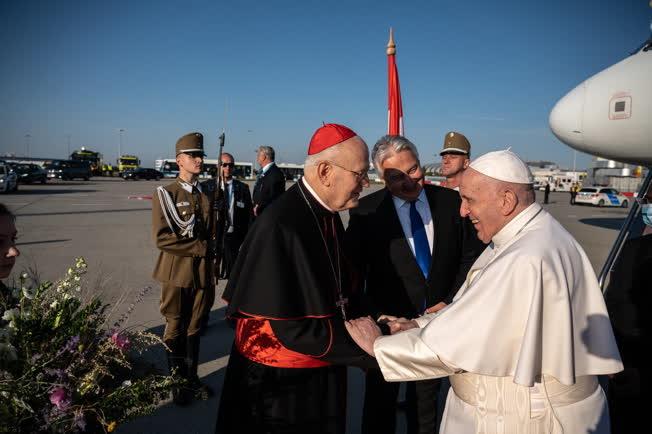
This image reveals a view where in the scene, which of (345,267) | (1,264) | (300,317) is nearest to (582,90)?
(345,267)

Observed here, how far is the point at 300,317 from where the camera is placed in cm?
198

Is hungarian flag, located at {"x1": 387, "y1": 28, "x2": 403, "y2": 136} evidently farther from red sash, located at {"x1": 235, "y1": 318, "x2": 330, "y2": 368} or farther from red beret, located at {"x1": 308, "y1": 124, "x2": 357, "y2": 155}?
red sash, located at {"x1": 235, "y1": 318, "x2": 330, "y2": 368}

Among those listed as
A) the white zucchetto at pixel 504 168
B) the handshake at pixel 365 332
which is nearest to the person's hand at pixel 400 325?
the handshake at pixel 365 332

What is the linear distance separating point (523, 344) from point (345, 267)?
1062 millimetres

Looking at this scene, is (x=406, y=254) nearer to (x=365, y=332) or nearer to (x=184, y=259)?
(x=365, y=332)

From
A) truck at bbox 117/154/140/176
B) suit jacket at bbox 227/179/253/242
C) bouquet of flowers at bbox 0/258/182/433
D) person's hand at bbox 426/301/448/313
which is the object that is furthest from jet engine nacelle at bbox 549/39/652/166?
truck at bbox 117/154/140/176

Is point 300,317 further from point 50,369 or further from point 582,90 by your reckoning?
point 582,90

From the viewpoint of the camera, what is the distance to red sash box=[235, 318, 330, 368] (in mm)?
2062

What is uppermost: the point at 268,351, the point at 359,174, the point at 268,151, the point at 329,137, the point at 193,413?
the point at 268,151

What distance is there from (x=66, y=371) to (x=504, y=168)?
1.81m

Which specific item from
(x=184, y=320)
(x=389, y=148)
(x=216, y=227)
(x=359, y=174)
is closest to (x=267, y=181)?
(x=216, y=227)

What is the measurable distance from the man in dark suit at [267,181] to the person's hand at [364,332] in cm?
462

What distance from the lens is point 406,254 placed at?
3.13m

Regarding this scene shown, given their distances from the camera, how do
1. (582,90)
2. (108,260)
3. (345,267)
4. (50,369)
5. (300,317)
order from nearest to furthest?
(50,369) → (300,317) → (345,267) → (582,90) → (108,260)
